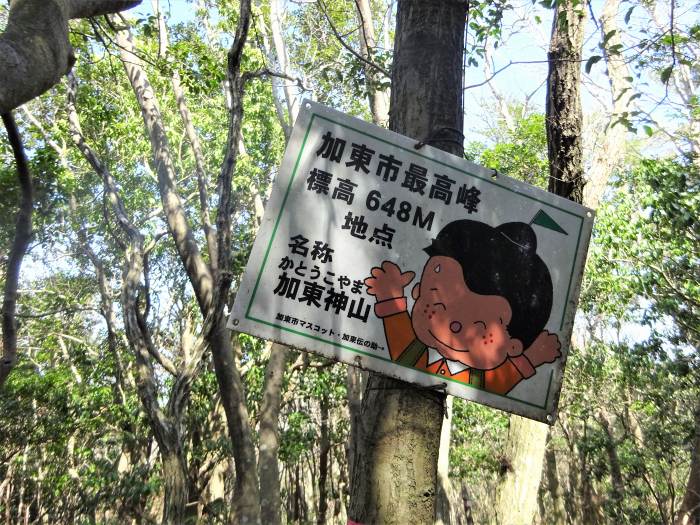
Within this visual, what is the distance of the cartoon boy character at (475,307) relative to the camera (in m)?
1.70

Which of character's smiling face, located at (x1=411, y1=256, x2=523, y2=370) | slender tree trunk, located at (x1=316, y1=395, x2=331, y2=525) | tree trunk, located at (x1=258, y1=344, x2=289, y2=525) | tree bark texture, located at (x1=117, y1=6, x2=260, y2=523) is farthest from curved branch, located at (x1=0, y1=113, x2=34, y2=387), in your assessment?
slender tree trunk, located at (x1=316, y1=395, x2=331, y2=525)

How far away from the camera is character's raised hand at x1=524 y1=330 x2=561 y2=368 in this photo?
1.82 m

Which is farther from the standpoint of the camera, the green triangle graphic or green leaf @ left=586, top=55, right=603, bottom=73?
green leaf @ left=586, top=55, right=603, bottom=73

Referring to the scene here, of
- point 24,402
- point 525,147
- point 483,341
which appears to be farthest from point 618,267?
point 24,402

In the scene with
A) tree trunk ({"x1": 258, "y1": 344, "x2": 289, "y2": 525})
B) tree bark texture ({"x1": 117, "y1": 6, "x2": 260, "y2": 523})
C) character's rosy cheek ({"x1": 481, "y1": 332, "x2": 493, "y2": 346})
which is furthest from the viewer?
tree trunk ({"x1": 258, "y1": 344, "x2": 289, "y2": 525})

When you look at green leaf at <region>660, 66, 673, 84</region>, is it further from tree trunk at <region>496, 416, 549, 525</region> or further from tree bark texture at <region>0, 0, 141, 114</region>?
tree bark texture at <region>0, 0, 141, 114</region>

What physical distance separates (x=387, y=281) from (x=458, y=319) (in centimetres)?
25

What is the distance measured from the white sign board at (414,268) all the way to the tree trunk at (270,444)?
18.1 feet

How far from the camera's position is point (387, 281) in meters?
1.72

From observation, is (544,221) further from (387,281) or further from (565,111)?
(565,111)

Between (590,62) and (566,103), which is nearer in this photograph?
(590,62)

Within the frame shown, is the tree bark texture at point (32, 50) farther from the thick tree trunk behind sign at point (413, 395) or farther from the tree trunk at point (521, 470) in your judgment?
the tree trunk at point (521, 470)

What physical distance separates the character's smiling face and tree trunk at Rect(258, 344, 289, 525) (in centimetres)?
552

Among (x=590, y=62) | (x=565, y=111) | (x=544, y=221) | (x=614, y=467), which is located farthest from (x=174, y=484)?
(x=614, y=467)
